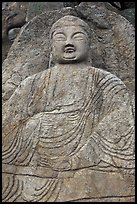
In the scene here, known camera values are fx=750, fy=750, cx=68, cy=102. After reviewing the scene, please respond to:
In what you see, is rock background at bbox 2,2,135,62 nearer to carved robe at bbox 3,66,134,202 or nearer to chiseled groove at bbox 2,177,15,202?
carved robe at bbox 3,66,134,202

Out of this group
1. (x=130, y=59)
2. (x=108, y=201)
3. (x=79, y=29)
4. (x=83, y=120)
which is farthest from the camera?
(x=130, y=59)

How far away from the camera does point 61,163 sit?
254 inches

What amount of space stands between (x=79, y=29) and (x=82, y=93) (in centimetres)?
67

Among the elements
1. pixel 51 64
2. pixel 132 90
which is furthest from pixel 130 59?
pixel 51 64

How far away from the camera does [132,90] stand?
7.43 meters

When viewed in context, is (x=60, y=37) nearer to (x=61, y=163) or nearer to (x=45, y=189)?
(x=61, y=163)

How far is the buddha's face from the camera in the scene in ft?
22.9

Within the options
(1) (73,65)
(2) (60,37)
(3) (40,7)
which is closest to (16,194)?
(1) (73,65)

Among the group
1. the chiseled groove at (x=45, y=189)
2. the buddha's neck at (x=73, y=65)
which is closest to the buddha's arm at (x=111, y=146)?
the chiseled groove at (x=45, y=189)

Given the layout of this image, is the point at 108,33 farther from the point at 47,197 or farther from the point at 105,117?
the point at 47,197

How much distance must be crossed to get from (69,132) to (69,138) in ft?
0.19

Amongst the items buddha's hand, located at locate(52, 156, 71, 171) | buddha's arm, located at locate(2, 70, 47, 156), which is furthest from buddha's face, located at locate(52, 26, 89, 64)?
buddha's hand, located at locate(52, 156, 71, 171)

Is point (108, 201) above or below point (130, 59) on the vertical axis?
below

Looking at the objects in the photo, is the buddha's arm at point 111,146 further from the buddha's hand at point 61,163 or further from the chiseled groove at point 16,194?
the chiseled groove at point 16,194
